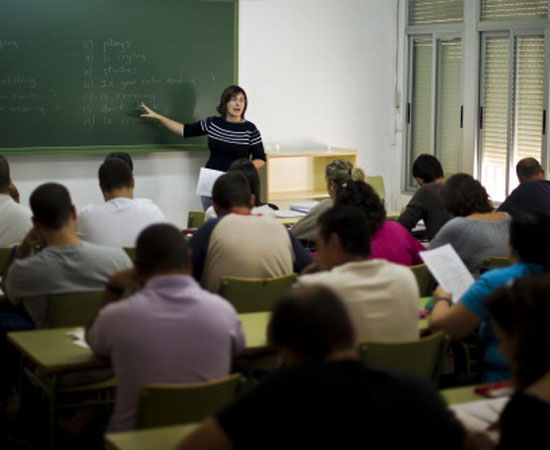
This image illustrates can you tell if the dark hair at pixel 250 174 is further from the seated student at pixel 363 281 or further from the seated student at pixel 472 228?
the seated student at pixel 363 281

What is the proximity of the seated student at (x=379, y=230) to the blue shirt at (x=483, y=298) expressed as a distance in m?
1.06

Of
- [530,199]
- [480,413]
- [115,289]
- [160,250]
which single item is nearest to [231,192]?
[115,289]

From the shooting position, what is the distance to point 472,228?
5.08m

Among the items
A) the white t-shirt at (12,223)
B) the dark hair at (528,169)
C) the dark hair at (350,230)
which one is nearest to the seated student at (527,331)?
the dark hair at (350,230)

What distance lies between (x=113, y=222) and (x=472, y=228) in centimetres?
199

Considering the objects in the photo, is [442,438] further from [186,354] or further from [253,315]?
[253,315]

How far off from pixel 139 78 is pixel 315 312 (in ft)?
22.8

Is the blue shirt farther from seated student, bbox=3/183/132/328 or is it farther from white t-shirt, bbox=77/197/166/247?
white t-shirt, bbox=77/197/166/247

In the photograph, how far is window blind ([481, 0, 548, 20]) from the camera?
8656 mm

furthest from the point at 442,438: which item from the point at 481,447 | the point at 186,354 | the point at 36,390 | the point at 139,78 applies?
the point at 139,78

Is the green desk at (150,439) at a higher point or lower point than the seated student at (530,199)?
lower

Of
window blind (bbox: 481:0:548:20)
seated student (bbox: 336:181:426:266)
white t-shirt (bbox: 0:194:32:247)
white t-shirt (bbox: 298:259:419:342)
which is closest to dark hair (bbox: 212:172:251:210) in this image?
seated student (bbox: 336:181:426:266)

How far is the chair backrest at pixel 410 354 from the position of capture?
333 centimetres

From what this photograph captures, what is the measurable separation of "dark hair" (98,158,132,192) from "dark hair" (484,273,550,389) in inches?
136
